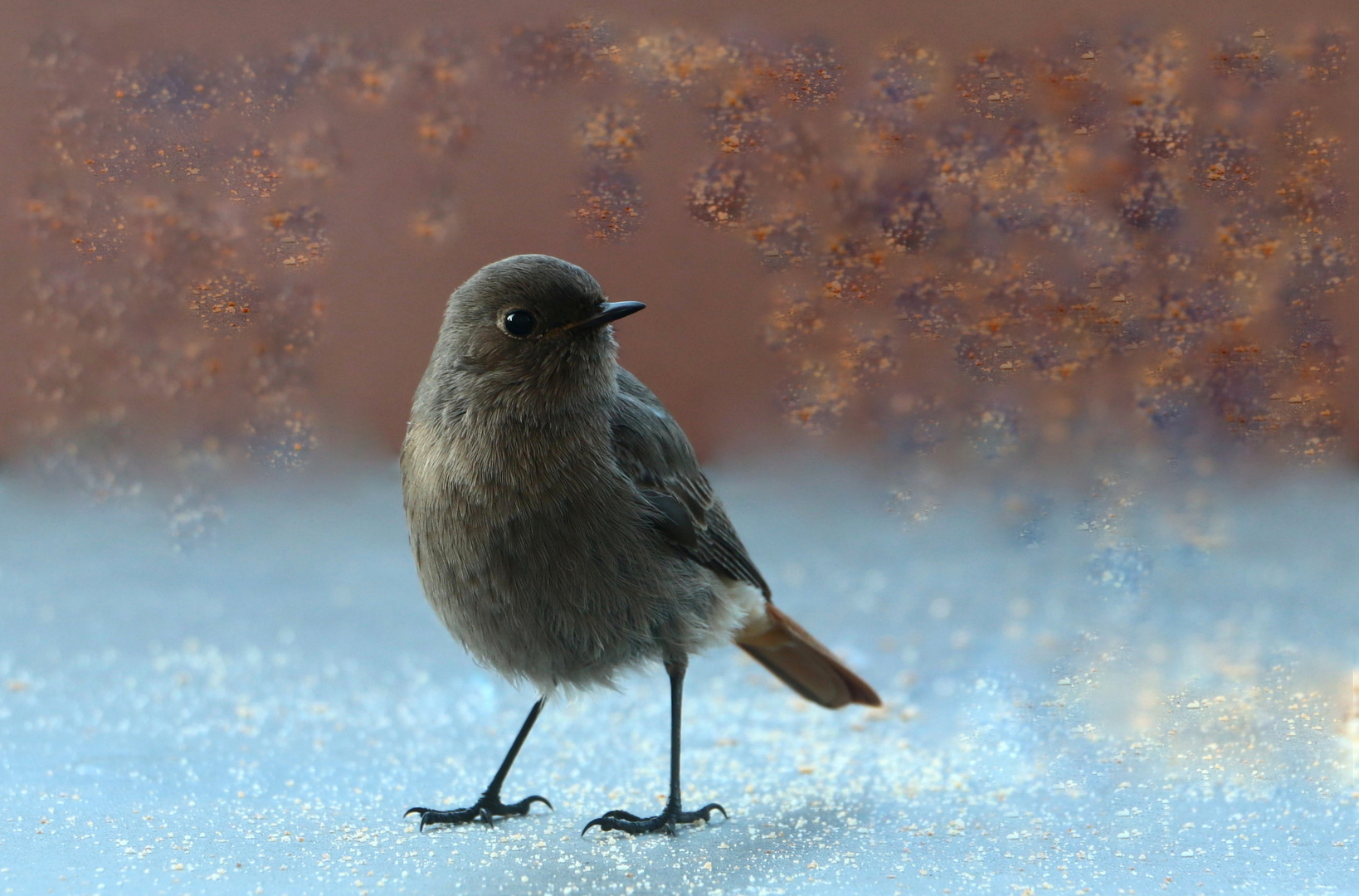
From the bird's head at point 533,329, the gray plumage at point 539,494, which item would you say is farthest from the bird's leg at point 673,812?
the bird's head at point 533,329

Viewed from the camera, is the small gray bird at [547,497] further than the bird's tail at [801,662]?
No

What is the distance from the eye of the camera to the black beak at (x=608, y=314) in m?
1.89

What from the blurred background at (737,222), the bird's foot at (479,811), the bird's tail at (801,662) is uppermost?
the blurred background at (737,222)

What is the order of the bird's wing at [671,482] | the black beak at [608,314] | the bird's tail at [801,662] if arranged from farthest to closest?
the bird's tail at [801,662]
the bird's wing at [671,482]
the black beak at [608,314]

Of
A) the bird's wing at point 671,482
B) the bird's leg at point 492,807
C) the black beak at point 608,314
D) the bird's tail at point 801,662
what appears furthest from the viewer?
the bird's tail at point 801,662

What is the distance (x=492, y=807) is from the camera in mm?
2260

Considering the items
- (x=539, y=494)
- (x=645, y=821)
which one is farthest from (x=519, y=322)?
(x=645, y=821)

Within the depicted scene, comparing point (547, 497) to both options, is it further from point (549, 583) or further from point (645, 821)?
point (645, 821)

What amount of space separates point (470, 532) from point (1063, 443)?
153cm

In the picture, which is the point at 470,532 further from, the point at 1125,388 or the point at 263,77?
the point at 1125,388

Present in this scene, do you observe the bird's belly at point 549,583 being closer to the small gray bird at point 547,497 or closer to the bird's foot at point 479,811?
the small gray bird at point 547,497

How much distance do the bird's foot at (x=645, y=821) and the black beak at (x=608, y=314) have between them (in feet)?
2.98

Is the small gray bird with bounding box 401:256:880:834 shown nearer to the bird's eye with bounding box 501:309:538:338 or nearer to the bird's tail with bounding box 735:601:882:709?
the bird's eye with bounding box 501:309:538:338

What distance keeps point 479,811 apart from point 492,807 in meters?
0.03
